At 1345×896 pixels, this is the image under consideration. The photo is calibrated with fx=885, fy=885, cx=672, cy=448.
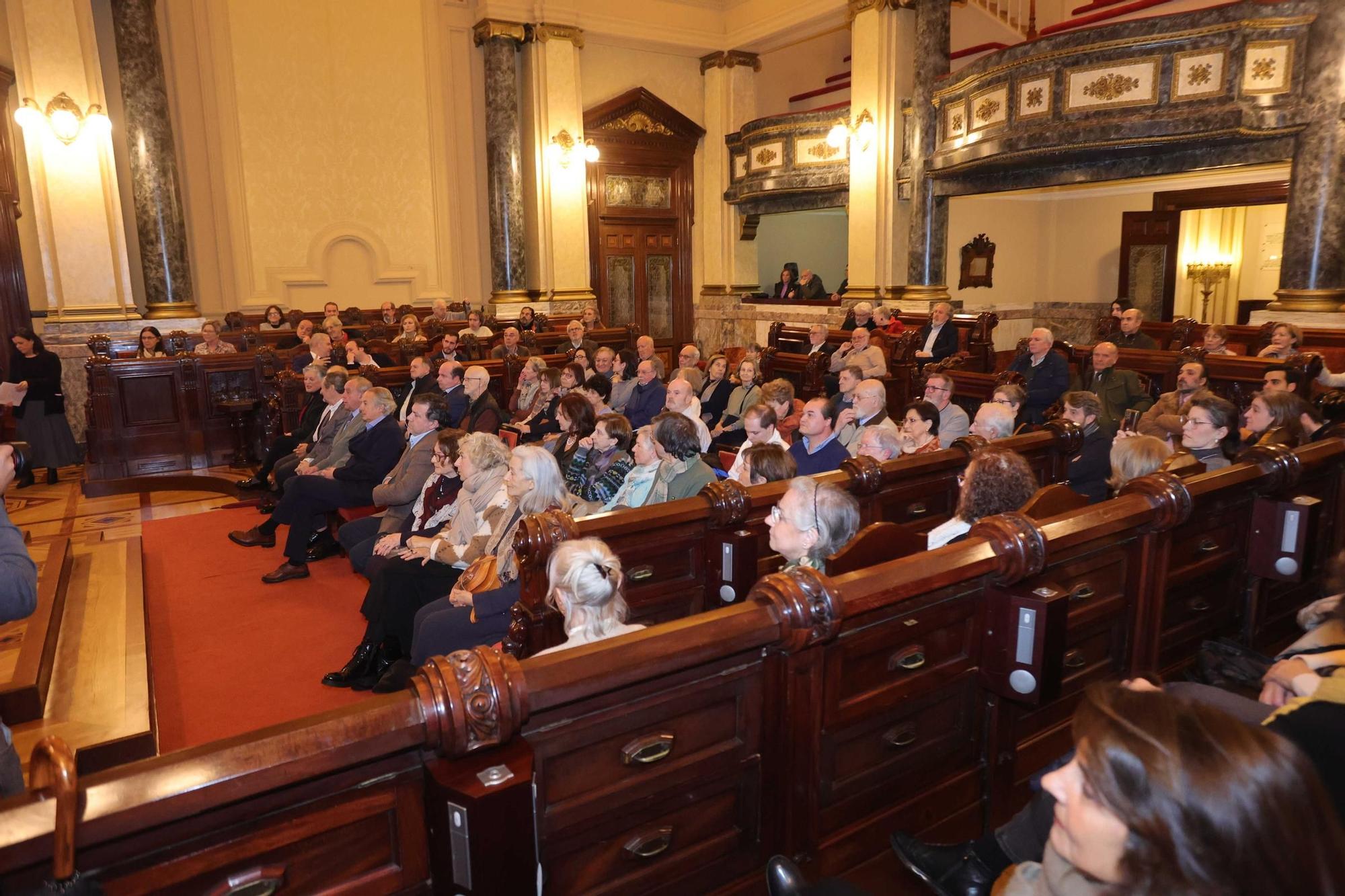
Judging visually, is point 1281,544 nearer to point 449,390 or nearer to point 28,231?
point 449,390

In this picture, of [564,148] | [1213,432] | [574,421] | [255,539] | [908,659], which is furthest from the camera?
[564,148]

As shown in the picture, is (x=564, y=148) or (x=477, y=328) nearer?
(x=477, y=328)

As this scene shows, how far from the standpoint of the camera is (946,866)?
2057 mm

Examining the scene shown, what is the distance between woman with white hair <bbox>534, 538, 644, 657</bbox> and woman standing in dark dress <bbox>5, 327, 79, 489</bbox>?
290 inches

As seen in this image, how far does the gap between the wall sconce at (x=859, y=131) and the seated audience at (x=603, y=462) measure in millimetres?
7545

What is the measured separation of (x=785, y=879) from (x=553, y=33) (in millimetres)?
11854

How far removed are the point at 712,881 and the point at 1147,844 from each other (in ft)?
3.66

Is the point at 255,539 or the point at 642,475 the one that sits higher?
the point at 642,475

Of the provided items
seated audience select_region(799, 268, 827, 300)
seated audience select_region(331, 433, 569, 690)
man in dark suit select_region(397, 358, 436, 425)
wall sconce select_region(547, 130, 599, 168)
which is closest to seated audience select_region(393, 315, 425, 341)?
man in dark suit select_region(397, 358, 436, 425)

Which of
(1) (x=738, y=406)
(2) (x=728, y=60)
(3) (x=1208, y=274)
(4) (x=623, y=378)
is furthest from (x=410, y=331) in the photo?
(3) (x=1208, y=274)

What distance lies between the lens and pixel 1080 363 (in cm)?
762

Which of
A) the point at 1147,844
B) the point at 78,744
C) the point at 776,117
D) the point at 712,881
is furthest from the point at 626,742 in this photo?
the point at 776,117

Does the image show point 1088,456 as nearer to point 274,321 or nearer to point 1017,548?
point 1017,548

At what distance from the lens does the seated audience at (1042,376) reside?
265 inches
